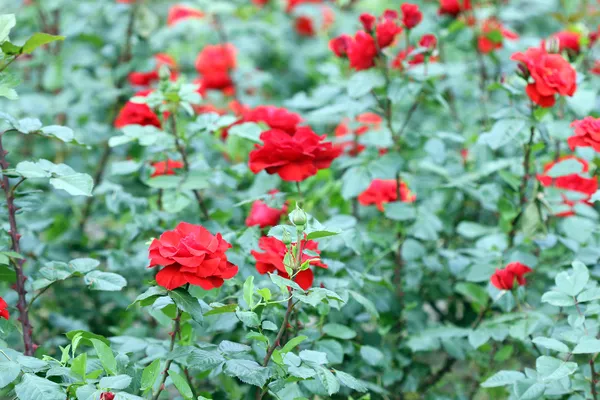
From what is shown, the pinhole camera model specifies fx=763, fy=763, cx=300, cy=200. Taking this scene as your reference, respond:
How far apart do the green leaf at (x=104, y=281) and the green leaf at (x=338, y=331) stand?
44 cm

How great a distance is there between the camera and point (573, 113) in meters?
2.23

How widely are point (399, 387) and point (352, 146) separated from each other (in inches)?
28.4

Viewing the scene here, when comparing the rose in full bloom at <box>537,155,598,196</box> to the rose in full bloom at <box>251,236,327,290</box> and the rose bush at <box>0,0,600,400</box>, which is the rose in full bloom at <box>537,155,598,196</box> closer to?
the rose bush at <box>0,0,600,400</box>

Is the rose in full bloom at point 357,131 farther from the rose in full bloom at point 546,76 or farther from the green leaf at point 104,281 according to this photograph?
the green leaf at point 104,281

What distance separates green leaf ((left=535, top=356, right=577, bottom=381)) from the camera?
1.33m

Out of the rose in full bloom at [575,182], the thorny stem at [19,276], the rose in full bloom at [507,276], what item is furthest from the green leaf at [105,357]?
the rose in full bloom at [575,182]

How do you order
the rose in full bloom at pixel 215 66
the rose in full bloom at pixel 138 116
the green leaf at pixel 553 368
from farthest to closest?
the rose in full bloom at pixel 215 66, the rose in full bloom at pixel 138 116, the green leaf at pixel 553 368

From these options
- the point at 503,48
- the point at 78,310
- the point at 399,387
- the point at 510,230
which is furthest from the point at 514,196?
the point at 78,310

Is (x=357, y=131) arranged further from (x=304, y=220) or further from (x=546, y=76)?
(x=304, y=220)

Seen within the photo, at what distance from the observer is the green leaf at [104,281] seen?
1408 millimetres

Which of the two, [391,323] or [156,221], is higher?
[156,221]

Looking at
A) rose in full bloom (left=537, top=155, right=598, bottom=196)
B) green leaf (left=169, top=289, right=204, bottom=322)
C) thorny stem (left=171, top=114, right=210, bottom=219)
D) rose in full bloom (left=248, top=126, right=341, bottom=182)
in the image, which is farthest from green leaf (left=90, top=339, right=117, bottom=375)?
rose in full bloom (left=537, top=155, right=598, bottom=196)

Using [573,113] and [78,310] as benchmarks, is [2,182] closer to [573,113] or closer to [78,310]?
[78,310]

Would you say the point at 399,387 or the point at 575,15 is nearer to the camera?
the point at 399,387
